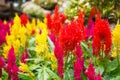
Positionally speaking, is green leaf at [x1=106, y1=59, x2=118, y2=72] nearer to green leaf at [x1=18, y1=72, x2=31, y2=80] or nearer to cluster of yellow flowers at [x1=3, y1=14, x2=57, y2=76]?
cluster of yellow flowers at [x1=3, y1=14, x2=57, y2=76]

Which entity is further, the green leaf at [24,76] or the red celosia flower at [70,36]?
the green leaf at [24,76]

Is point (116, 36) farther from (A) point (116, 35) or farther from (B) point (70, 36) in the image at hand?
(B) point (70, 36)

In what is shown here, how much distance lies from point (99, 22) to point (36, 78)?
0.85m

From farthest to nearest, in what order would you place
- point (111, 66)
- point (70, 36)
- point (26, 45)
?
point (26, 45) < point (111, 66) < point (70, 36)

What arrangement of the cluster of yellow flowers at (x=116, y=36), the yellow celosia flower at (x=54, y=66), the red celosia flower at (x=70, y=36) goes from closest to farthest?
the red celosia flower at (x=70, y=36)
the cluster of yellow flowers at (x=116, y=36)
the yellow celosia flower at (x=54, y=66)

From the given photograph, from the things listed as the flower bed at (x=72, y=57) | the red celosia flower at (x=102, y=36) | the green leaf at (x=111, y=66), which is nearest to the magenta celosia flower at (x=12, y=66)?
the flower bed at (x=72, y=57)

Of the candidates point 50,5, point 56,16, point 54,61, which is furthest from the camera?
point 50,5

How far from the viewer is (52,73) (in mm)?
3943

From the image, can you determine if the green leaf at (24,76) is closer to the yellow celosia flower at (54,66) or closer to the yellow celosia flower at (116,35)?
the yellow celosia flower at (54,66)

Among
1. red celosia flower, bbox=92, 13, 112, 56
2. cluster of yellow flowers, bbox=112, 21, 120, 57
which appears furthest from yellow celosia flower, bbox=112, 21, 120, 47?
red celosia flower, bbox=92, 13, 112, 56

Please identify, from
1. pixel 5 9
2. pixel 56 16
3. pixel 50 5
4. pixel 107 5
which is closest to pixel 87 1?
pixel 107 5

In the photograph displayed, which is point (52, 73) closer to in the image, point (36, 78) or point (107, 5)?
point (36, 78)

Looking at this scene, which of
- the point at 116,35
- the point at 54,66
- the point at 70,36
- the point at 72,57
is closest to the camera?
the point at 70,36

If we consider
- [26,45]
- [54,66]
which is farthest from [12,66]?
[26,45]
